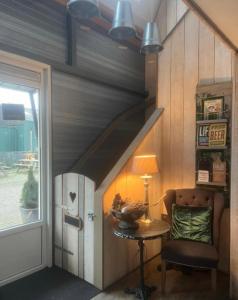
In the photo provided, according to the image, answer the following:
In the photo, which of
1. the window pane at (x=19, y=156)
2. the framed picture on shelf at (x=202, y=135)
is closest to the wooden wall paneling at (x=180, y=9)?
the framed picture on shelf at (x=202, y=135)

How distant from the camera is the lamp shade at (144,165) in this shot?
109 inches

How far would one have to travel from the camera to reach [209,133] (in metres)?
3.09

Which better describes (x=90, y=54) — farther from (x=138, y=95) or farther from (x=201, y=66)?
(x=201, y=66)

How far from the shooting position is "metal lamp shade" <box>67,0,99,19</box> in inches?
82.0

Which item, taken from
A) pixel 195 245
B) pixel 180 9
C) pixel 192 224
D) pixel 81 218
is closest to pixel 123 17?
pixel 180 9

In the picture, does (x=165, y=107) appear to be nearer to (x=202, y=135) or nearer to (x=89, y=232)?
(x=202, y=135)

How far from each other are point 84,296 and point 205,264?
1.22m

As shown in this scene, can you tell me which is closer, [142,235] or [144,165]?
[142,235]

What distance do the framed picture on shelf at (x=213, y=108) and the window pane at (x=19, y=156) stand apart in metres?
2.01

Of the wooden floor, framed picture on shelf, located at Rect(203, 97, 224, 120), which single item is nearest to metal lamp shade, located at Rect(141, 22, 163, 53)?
framed picture on shelf, located at Rect(203, 97, 224, 120)

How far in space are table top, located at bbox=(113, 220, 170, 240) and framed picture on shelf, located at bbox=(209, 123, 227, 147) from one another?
1.13m

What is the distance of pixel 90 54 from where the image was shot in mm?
3627

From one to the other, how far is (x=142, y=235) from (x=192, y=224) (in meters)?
0.71

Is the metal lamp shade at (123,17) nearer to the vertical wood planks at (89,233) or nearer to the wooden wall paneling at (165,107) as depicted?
the wooden wall paneling at (165,107)
